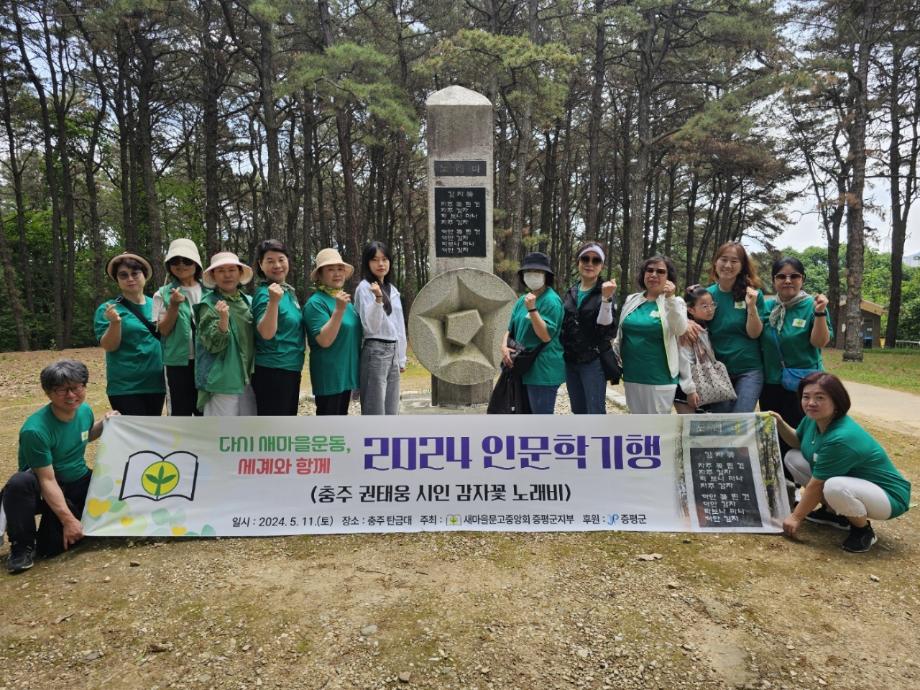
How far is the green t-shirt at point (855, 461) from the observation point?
2.69 m

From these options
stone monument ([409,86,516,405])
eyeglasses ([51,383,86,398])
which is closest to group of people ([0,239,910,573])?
eyeglasses ([51,383,86,398])

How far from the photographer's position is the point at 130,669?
1.93 m

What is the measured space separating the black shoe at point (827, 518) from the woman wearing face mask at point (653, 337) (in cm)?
97

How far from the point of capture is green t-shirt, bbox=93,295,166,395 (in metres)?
3.13

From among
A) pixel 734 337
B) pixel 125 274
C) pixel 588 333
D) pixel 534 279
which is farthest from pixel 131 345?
pixel 734 337

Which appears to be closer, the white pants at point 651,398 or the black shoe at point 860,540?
the black shoe at point 860,540

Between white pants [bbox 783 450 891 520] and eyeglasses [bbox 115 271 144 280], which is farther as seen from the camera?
eyeglasses [bbox 115 271 144 280]

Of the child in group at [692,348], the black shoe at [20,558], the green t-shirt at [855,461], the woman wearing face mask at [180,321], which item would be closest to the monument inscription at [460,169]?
the child in group at [692,348]

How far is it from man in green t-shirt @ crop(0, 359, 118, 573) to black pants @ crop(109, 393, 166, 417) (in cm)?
32

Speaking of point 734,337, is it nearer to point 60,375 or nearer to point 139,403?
point 139,403

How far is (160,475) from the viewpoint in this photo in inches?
117

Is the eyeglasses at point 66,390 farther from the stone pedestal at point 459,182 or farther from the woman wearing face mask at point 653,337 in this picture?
the stone pedestal at point 459,182

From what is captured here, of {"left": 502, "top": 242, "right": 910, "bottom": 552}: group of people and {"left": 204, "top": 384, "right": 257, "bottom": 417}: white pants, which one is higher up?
{"left": 502, "top": 242, "right": 910, "bottom": 552}: group of people

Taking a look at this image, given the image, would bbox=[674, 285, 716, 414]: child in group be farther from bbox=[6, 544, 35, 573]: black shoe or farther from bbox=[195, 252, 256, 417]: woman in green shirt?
bbox=[6, 544, 35, 573]: black shoe
